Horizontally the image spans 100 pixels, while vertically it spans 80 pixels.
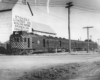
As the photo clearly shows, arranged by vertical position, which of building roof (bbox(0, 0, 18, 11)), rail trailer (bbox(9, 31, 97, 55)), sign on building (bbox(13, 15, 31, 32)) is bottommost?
rail trailer (bbox(9, 31, 97, 55))

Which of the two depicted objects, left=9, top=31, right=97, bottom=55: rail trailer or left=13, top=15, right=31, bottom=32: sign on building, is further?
left=13, top=15, right=31, bottom=32: sign on building

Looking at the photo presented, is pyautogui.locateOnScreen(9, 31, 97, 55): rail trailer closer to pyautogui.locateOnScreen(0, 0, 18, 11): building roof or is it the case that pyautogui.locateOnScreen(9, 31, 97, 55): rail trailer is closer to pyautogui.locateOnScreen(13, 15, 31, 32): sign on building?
pyautogui.locateOnScreen(13, 15, 31, 32): sign on building

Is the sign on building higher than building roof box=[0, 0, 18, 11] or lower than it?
lower

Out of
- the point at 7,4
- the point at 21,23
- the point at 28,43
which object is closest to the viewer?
the point at 28,43

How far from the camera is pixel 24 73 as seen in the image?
33.1ft

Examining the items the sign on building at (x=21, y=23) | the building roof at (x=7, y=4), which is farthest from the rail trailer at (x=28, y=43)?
the building roof at (x=7, y=4)

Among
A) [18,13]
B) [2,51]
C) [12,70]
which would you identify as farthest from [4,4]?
[12,70]

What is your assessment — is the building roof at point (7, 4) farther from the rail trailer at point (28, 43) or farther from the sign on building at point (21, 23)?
the rail trailer at point (28, 43)

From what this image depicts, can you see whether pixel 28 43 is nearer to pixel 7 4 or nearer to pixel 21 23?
pixel 21 23

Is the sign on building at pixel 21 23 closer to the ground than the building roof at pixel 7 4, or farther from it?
closer to the ground

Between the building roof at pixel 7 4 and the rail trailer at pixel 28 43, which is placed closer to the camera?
the rail trailer at pixel 28 43

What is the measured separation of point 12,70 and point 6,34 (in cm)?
2434

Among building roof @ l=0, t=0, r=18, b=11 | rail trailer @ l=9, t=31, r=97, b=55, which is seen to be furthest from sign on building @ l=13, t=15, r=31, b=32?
rail trailer @ l=9, t=31, r=97, b=55

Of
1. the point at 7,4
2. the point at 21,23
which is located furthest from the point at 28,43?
the point at 7,4
